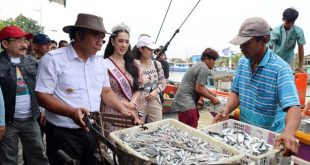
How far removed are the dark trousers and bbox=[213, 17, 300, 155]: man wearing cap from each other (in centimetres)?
149

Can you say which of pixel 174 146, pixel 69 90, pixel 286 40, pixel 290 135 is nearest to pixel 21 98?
pixel 69 90

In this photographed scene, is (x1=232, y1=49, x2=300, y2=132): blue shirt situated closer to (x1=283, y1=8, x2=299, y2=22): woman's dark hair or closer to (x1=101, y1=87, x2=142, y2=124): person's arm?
(x1=101, y1=87, x2=142, y2=124): person's arm

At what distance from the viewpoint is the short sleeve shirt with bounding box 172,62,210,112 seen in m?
4.99

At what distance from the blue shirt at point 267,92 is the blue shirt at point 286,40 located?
3.17 meters

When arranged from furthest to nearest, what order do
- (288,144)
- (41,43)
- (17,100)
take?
(41,43) → (17,100) → (288,144)

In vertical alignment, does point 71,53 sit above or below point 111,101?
above

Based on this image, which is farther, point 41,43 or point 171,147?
point 41,43

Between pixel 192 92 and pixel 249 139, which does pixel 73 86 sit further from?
pixel 192 92

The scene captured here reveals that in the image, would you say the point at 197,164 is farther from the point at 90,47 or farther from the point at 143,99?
the point at 143,99

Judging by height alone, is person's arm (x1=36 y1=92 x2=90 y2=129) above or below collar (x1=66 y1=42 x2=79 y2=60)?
below

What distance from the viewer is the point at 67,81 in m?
2.49

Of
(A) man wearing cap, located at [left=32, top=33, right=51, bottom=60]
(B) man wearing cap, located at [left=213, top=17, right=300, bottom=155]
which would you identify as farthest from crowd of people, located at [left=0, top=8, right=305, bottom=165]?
(A) man wearing cap, located at [left=32, top=33, right=51, bottom=60]

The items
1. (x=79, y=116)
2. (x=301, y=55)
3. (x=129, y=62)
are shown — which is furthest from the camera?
(x=301, y=55)

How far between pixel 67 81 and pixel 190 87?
301 cm
